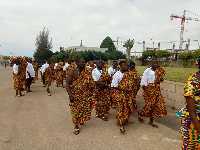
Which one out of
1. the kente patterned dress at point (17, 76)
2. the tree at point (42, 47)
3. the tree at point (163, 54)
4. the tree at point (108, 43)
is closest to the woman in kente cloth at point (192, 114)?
the kente patterned dress at point (17, 76)

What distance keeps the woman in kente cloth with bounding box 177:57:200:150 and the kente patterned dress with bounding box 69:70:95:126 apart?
2.40 m

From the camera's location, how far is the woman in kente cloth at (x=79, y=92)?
153 inches

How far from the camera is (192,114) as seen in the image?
1807 millimetres

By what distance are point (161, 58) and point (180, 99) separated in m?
37.8

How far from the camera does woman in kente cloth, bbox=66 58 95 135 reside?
3.89 meters

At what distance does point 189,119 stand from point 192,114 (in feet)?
0.59

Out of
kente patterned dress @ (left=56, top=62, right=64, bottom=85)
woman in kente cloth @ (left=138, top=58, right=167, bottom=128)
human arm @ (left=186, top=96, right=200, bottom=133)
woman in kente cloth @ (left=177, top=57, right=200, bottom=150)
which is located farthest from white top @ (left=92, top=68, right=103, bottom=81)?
kente patterned dress @ (left=56, top=62, right=64, bottom=85)

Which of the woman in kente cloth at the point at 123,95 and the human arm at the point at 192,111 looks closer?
the human arm at the point at 192,111

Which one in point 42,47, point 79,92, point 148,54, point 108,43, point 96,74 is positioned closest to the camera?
point 79,92

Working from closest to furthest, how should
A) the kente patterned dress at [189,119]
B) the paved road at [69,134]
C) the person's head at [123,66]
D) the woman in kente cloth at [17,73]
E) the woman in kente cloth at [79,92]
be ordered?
1. the kente patterned dress at [189,119]
2. the paved road at [69,134]
3. the woman in kente cloth at [79,92]
4. the person's head at [123,66]
5. the woman in kente cloth at [17,73]

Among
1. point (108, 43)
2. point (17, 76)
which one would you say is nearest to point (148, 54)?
point (17, 76)

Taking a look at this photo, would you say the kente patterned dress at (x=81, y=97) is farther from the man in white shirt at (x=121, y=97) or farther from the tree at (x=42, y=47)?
the tree at (x=42, y=47)

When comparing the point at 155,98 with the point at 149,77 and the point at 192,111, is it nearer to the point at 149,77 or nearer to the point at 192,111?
the point at 149,77

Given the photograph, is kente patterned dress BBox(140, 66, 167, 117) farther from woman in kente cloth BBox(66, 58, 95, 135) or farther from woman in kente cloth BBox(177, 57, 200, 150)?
woman in kente cloth BBox(177, 57, 200, 150)
